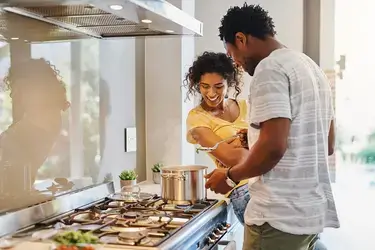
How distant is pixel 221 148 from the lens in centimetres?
219

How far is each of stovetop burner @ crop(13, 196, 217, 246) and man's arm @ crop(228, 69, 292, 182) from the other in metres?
0.35

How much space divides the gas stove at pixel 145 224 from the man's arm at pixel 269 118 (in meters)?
0.32

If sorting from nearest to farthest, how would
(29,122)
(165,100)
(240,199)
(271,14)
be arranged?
(29,122)
(240,199)
(165,100)
(271,14)

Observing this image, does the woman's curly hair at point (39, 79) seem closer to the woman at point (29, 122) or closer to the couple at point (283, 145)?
the woman at point (29, 122)

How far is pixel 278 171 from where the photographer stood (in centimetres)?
160

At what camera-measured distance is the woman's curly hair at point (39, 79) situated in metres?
1.75

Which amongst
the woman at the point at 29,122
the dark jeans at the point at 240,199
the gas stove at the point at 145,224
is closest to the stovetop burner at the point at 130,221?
the gas stove at the point at 145,224

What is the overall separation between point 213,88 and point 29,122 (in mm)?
917

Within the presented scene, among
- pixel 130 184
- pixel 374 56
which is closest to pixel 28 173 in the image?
pixel 130 184

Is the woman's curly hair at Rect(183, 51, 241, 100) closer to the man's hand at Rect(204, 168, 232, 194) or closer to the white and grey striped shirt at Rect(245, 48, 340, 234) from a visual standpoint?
the man's hand at Rect(204, 168, 232, 194)

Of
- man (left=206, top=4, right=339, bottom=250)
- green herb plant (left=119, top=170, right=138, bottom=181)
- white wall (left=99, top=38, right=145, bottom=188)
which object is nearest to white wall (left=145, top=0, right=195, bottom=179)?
white wall (left=99, top=38, right=145, bottom=188)

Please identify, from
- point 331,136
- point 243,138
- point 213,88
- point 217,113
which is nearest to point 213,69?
point 213,88

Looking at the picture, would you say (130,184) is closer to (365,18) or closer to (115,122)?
(115,122)

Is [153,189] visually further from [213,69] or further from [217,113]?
[213,69]
